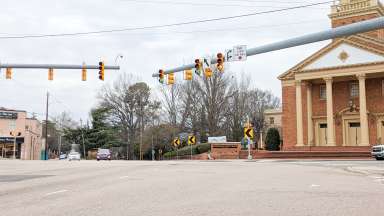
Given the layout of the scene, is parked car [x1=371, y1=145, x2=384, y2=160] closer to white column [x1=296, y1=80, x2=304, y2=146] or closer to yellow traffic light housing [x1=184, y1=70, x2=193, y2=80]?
white column [x1=296, y1=80, x2=304, y2=146]

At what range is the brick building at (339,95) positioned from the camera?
162 feet

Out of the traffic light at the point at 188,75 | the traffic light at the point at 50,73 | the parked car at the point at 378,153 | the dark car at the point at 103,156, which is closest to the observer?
the traffic light at the point at 188,75

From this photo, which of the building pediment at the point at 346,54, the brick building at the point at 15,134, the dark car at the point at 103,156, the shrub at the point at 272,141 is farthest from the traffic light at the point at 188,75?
the brick building at the point at 15,134

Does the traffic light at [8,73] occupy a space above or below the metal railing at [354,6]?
below

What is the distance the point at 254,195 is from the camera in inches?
466

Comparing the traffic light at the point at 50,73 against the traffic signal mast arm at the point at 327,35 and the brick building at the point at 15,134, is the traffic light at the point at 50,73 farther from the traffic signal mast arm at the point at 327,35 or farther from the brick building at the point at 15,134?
the brick building at the point at 15,134

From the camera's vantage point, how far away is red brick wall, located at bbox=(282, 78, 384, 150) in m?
51.0

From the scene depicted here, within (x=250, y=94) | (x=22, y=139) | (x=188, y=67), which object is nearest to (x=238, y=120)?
(x=250, y=94)

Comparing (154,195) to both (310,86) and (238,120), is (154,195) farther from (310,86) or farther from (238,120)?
(238,120)

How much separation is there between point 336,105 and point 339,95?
116 cm

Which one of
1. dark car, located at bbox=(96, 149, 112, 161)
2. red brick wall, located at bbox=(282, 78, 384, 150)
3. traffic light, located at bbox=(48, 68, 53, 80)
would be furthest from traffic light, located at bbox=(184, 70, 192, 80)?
dark car, located at bbox=(96, 149, 112, 161)

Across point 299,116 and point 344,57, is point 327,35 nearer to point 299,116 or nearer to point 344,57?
point 344,57

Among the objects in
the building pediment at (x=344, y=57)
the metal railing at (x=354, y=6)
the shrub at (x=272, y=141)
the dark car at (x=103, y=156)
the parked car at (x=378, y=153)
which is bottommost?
the dark car at (x=103, y=156)

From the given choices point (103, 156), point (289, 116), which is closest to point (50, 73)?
point (103, 156)
